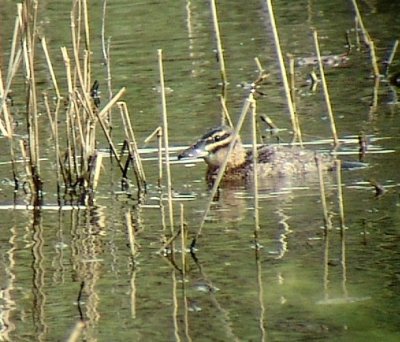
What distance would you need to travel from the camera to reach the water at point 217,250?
7.26 metres

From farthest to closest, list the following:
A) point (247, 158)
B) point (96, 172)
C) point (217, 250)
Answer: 1. point (247, 158)
2. point (96, 172)
3. point (217, 250)

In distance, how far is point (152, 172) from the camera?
10695 millimetres

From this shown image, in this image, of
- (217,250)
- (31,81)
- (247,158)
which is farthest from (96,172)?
(217,250)

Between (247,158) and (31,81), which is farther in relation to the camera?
(247,158)

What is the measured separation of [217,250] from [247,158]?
9.19ft

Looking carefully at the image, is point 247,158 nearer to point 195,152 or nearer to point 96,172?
point 195,152

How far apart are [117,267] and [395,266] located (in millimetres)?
1454

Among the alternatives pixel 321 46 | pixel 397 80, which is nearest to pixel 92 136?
pixel 397 80

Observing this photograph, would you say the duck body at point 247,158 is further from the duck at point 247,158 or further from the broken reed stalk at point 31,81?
the broken reed stalk at point 31,81

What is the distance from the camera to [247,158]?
36.9 ft

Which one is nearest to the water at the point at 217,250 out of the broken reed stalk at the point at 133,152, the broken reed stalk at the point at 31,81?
the broken reed stalk at the point at 133,152

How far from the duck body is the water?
150 millimetres

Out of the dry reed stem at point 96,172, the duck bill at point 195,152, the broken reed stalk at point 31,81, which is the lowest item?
the duck bill at point 195,152

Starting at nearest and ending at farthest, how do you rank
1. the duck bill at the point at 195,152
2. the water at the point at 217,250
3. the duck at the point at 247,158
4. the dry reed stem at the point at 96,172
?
the water at the point at 217,250
the dry reed stem at the point at 96,172
the duck at the point at 247,158
the duck bill at the point at 195,152
